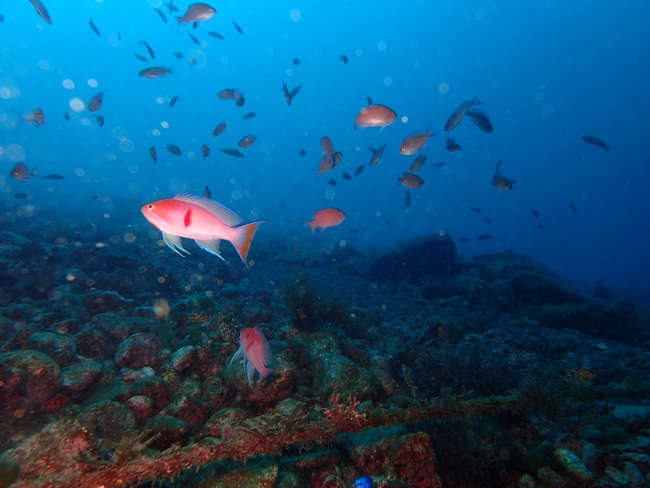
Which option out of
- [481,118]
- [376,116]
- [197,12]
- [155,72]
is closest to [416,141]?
[376,116]

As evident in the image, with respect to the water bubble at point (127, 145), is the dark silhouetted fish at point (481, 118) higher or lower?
lower

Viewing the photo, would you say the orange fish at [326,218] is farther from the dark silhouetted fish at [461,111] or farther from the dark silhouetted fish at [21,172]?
the dark silhouetted fish at [21,172]

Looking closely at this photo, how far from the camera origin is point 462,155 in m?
124

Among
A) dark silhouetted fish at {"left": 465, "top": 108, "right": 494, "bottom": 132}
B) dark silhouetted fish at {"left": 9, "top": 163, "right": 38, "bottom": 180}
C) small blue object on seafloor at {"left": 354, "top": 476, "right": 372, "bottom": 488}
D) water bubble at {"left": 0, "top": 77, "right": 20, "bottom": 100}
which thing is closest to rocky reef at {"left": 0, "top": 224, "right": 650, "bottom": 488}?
small blue object on seafloor at {"left": 354, "top": 476, "right": 372, "bottom": 488}

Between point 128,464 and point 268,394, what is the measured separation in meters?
1.93

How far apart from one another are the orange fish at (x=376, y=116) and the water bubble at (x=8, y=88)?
178134mm

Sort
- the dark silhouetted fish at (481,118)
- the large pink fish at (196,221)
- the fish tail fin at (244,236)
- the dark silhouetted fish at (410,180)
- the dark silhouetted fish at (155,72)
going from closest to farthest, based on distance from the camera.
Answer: the large pink fish at (196,221), the fish tail fin at (244,236), the dark silhouetted fish at (481,118), the dark silhouetted fish at (410,180), the dark silhouetted fish at (155,72)

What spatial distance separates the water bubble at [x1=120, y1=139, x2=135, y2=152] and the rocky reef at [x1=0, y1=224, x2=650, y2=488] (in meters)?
176

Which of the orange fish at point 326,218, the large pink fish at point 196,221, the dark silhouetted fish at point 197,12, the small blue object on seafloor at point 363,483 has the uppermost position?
the dark silhouetted fish at point 197,12

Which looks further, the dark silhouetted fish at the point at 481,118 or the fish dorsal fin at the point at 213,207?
the dark silhouetted fish at the point at 481,118

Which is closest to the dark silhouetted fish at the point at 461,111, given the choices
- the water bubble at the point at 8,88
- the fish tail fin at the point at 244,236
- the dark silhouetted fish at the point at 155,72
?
the fish tail fin at the point at 244,236

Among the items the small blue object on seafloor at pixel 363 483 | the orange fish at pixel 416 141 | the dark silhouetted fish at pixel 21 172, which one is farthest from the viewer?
the dark silhouetted fish at pixel 21 172

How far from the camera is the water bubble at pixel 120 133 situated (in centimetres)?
14038

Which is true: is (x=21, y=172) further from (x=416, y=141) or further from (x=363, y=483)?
(x=363, y=483)
